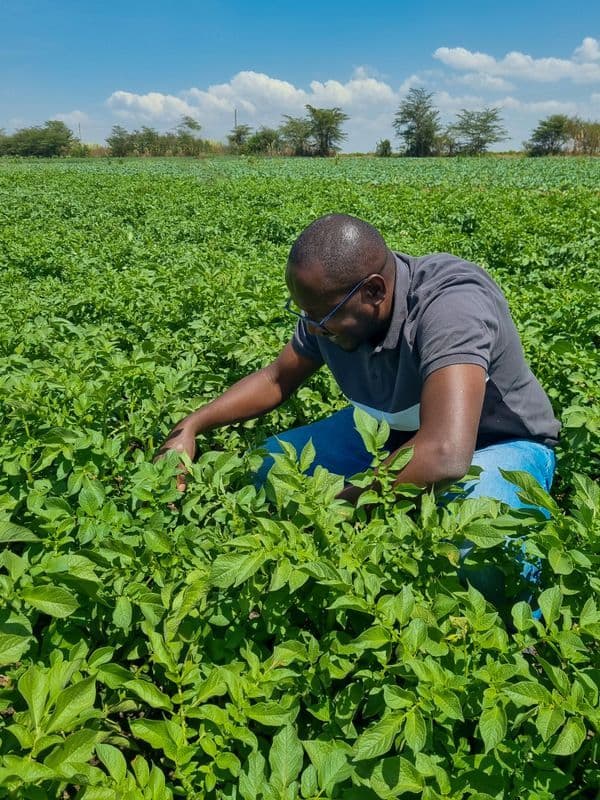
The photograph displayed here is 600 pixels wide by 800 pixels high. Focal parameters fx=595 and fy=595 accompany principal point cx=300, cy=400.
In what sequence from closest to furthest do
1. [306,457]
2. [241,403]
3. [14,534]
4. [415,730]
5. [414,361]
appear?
[415,730] < [14,534] < [306,457] < [414,361] < [241,403]

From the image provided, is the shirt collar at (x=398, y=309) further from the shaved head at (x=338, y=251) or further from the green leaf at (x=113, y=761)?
the green leaf at (x=113, y=761)

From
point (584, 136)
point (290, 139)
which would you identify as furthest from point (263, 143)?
point (584, 136)

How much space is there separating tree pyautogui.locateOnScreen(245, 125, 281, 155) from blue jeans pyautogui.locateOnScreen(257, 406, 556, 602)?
7289 centimetres

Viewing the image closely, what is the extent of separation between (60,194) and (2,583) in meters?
17.6

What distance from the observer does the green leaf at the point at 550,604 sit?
1.31m

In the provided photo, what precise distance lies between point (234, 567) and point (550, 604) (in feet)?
2.34

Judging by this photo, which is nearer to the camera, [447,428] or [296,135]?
[447,428]

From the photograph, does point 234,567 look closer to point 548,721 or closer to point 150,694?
point 150,694

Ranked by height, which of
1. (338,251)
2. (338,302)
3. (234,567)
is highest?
(338,251)

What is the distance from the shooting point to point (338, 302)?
Answer: 197 cm

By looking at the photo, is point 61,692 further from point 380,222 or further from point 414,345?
point 380,222

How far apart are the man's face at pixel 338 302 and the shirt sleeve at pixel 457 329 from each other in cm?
17

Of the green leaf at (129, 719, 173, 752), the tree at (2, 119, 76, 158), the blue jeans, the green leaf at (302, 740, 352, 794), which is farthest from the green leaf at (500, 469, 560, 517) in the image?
the tree at (2, 119, 76, 158)

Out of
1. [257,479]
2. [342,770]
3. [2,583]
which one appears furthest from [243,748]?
[257,479]
